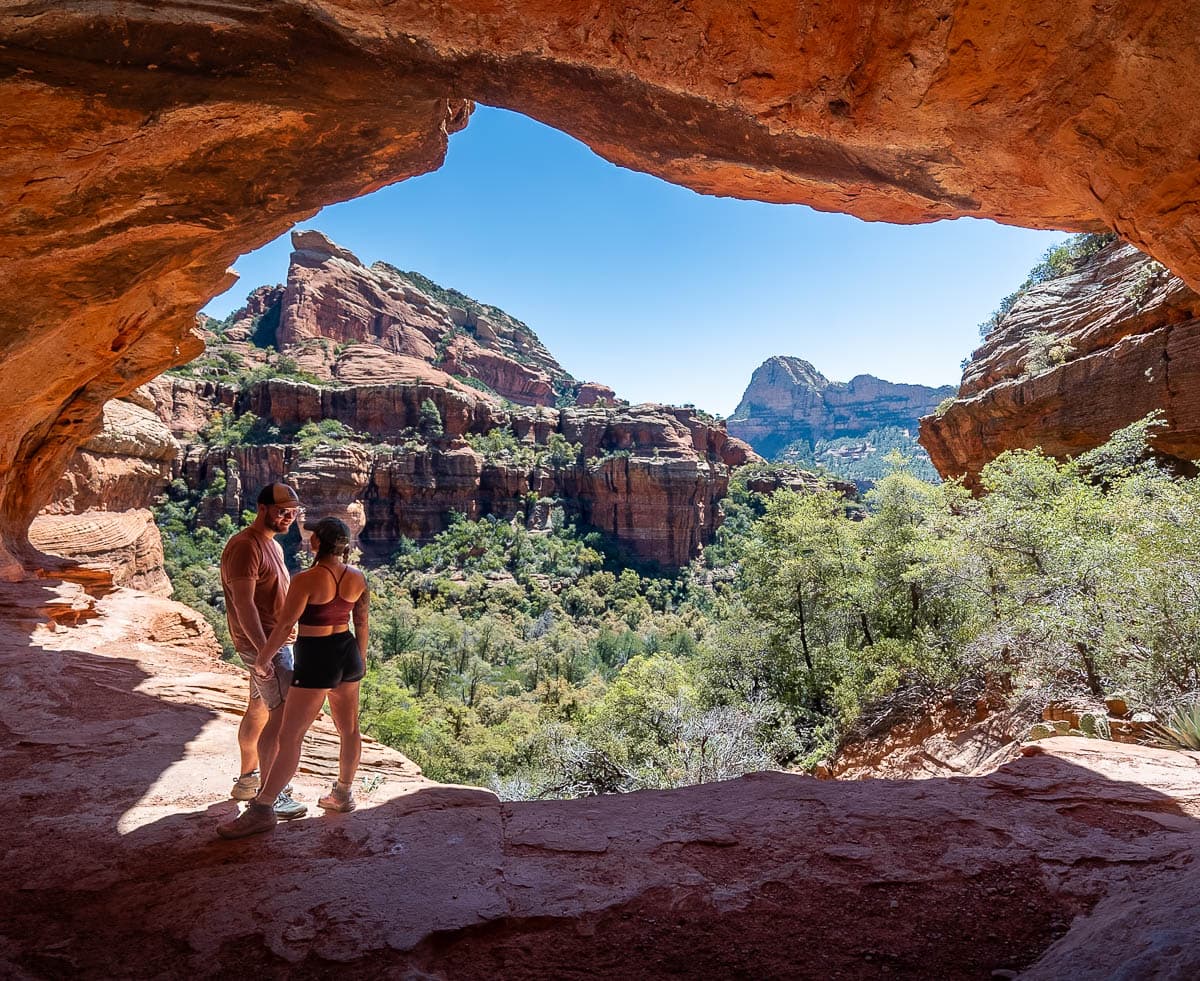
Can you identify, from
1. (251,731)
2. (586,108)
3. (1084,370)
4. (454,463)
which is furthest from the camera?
(454,463)

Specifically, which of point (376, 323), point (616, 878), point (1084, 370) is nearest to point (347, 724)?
point (616, 878)

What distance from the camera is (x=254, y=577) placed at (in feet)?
9.96

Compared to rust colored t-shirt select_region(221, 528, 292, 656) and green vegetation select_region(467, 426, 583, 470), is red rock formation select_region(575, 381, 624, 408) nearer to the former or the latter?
green vegetation select_region(467, 426, 583, 470)

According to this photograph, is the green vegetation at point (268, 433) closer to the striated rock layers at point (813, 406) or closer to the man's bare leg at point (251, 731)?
the man's bare leg at point (251, 731)

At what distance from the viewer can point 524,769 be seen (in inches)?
537

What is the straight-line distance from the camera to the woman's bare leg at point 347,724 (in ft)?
10.0

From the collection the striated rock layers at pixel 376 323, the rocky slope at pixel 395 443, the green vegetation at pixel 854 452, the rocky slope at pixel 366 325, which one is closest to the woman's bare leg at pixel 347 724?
the rocky slope at pixel 395 443

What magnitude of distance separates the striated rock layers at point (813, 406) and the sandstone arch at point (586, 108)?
507ft

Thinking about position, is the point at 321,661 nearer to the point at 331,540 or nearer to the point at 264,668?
the point at 264,668

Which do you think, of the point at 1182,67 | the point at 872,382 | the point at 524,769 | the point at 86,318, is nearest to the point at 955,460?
the point at 524,769

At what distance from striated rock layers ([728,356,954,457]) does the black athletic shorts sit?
157m

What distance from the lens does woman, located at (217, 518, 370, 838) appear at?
110 inches

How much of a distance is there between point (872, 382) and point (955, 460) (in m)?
157

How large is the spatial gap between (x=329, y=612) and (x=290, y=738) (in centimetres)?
64
